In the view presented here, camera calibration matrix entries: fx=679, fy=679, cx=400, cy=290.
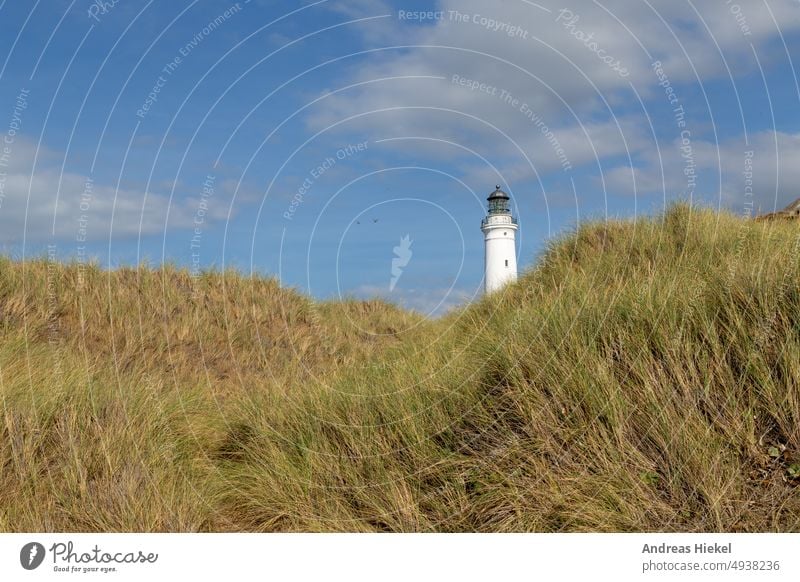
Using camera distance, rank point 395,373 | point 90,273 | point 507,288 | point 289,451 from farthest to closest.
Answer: point 90,273
point 507,288
point 395,373
point 289,451

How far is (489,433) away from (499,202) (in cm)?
2548

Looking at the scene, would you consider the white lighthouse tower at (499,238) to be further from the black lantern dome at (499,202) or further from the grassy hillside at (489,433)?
the grassy hillside at (489,433)

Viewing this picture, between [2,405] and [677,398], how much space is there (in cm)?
660

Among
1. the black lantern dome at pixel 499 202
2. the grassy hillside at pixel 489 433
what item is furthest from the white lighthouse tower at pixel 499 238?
the grassy hillside at pixel 489 433

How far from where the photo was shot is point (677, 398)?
19.7 ft

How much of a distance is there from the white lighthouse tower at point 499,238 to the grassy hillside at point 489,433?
20.4 metres

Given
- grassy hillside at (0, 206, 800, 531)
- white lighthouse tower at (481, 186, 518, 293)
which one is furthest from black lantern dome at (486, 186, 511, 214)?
grassy hillside at (0, 206, 800, 531)

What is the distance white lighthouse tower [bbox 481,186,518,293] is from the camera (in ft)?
98.8

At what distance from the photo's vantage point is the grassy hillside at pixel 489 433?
5.54 m

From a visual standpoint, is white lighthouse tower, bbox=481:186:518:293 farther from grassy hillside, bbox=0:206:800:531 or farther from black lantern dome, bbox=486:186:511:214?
grassy hillside, bbox=0:206:800:531

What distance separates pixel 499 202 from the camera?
31.1m

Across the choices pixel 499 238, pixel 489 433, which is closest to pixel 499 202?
pixel 499 238
